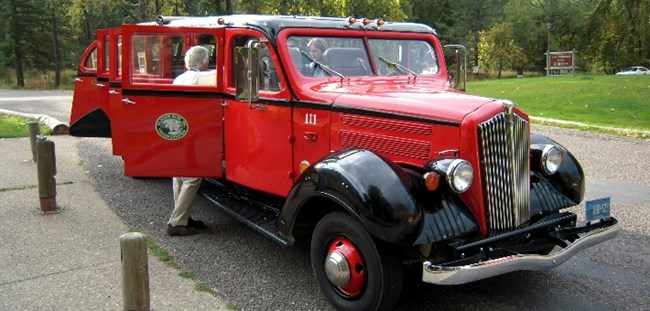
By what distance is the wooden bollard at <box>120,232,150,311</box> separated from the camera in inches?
130

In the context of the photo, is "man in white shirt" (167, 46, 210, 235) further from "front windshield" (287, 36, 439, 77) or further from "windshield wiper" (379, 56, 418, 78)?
"windshield wiper" (379, 56, 418, 78)

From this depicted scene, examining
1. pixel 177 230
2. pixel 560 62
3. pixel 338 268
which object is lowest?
pixel 177 230

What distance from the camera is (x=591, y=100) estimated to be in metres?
18.3

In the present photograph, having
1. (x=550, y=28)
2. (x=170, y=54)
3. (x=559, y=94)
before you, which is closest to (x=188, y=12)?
(x=559, y=94)

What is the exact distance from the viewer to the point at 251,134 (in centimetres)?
538

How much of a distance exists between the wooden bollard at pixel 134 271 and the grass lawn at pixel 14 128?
10.6 meters

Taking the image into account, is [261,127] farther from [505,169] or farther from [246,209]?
[505,169]

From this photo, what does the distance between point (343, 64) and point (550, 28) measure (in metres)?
51.6

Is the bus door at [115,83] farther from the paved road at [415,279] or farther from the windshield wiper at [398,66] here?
the windshield wiper at [398,66]

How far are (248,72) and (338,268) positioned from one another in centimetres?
197

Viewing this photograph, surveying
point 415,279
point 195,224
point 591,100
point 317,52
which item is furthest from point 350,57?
point 591,100

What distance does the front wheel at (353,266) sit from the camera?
3725 millimetres

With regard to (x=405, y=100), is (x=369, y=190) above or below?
below

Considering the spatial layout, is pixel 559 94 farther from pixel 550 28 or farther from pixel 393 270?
Answer: pixel 550 28
